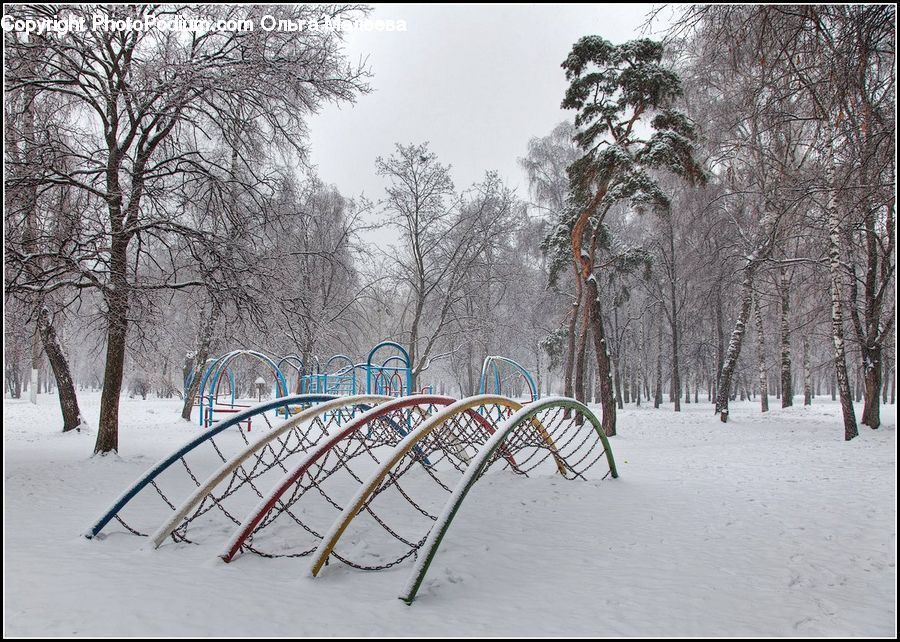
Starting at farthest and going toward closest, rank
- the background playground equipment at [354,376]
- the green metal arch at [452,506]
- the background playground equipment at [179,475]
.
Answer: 1. the background playground equipment at [354,376]
2. the background playground equipment at [179,475]
3. the green metal arch at [452,506]

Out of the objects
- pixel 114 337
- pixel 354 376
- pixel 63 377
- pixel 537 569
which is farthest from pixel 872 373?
pixel 63 377

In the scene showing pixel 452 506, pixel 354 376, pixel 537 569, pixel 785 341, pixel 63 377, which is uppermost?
pixel 785 341

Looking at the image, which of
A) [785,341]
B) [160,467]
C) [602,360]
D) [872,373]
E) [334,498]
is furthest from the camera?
[785,341]

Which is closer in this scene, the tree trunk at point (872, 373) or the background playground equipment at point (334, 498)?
the background playground equipment at point (334, 498)

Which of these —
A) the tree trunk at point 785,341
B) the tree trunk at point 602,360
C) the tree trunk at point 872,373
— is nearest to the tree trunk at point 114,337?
the tree trunk at point 602,360

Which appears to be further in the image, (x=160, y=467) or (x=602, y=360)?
(x=602, y=360)

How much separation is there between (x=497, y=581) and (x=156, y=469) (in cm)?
342

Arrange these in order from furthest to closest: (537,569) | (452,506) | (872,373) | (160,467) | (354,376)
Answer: (354,376) → (872,373) → (160,467) → (537,569) → (452,506)

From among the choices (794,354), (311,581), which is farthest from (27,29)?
(794,354)

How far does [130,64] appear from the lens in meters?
7.76

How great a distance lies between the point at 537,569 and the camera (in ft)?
15.0

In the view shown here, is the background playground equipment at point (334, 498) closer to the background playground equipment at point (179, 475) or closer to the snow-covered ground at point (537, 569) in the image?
the background playground equipment at point (179, 475)

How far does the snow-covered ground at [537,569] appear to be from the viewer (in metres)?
3.44

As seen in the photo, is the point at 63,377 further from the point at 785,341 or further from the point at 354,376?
the point at 785,341
